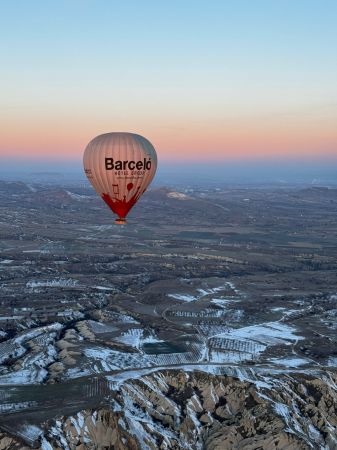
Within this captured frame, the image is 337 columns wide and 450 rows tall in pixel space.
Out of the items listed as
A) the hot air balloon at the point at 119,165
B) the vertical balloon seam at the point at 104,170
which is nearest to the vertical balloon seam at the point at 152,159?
the hot air balloon at the point at 119,165

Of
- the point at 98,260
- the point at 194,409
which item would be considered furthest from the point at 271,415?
the point at 98,260

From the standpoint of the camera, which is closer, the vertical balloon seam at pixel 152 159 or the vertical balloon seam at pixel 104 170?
the vertical balloon seam at pixel 104 170

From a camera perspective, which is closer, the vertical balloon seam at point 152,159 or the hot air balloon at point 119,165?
the hot air balloon at point 119,165

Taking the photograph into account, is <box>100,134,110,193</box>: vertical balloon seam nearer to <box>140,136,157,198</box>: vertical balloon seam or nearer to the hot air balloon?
the hot air balloon

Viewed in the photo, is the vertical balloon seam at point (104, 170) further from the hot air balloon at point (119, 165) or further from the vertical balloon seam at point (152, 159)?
the vertical balloon seam at point (152, 159)

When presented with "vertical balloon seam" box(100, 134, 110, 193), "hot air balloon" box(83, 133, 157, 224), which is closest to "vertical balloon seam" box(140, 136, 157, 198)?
"hot air balloon" box(83, 133, 157, 224)

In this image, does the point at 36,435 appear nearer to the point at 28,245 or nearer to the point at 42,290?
the point at 42,290

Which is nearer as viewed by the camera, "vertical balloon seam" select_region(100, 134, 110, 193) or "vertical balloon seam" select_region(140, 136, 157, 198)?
"vertical balloon seam" select_region(100, 134, 110, 193)

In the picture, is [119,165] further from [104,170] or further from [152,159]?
[152,159]
